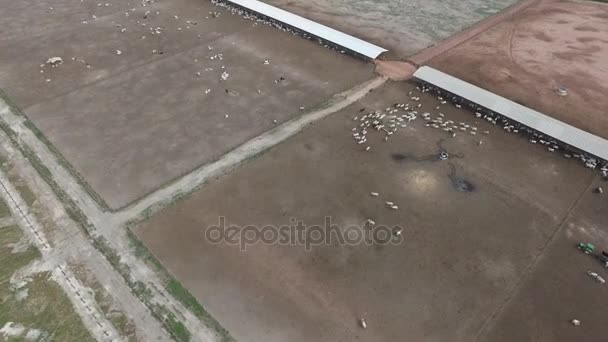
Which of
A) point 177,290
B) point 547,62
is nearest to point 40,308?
point 177,290

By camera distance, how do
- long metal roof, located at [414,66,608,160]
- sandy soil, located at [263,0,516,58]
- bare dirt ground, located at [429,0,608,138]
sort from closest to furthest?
long metal roof, located at [414,66,608,160] → bare dirt ground, located at [429,0,608,138] → sandy soil, located at [263,0,516,58]

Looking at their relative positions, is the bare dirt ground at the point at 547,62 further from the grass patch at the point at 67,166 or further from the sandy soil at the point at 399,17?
the grass patch at the point at 67,166

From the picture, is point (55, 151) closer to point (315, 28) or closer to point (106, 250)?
point (106, 250)

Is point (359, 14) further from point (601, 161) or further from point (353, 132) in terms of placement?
point (601, 161)

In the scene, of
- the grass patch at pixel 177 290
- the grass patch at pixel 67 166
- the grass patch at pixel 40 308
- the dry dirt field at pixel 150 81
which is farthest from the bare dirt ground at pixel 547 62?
the grass patch at pixel 40 308

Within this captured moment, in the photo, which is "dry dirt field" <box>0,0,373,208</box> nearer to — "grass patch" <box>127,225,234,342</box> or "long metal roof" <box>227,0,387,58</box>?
"long metal roof" <box>227,0,387,58</box>
